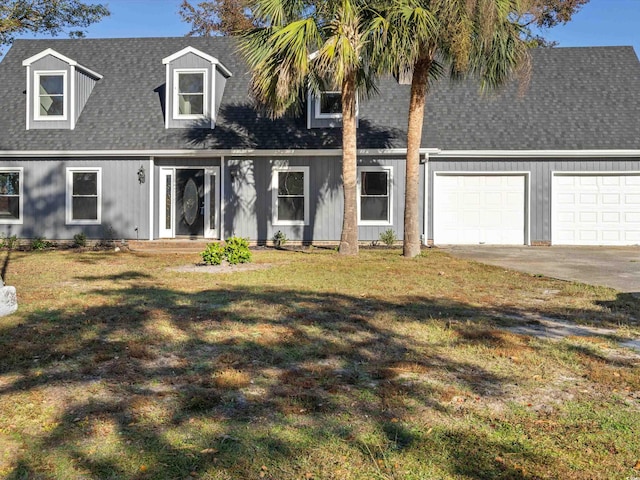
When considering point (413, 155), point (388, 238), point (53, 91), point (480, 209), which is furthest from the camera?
point (53, 91)

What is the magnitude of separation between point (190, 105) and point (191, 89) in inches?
17.7

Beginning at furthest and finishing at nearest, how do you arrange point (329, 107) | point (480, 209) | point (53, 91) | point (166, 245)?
point (53, 91) → point (480, 209) → point (329, 107) → point (166, 245)

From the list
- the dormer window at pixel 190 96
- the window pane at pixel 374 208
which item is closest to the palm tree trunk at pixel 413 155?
the window pane at pixel 374 208

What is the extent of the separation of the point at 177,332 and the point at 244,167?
37.5ft

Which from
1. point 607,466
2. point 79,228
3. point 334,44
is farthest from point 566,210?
point 607,466

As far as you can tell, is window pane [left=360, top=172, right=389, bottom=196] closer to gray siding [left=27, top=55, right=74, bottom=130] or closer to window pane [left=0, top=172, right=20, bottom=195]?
gray siding [left=27, top=55, right=74, bottom=130]

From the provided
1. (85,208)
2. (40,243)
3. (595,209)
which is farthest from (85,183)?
(595,209)

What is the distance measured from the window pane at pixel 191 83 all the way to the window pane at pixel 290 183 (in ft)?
11.4

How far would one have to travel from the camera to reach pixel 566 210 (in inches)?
690

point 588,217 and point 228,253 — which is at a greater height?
point 588,217

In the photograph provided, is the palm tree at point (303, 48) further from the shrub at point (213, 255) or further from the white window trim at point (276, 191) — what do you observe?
the white window trim at point (276, 191)

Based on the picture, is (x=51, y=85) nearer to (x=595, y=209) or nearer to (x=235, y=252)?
(x=235, y=252)

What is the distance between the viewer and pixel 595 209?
1748cm

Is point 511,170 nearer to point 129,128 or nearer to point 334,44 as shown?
point 334,44
